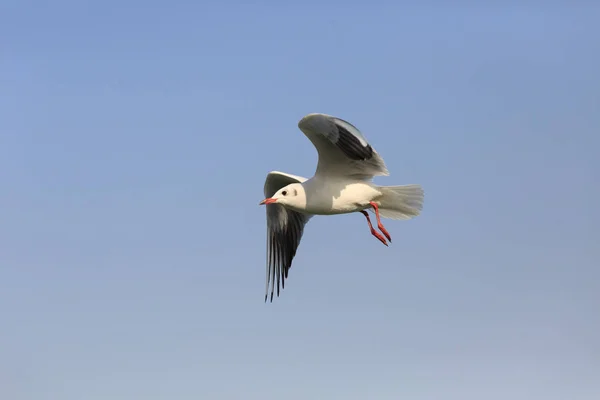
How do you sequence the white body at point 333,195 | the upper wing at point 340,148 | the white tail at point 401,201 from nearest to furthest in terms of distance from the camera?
the upper wing at point 340,148, the white body at point 333,195, the white tail at point 401,201

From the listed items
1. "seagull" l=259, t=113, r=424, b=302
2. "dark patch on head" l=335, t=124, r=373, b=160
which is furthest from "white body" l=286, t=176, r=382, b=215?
"dark patch on head" l=335, t=124, r=373, b=160

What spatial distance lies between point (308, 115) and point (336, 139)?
468mm

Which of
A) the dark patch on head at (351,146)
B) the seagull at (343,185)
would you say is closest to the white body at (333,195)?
the seagull at (343,185)

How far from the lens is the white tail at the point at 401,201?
12.1m

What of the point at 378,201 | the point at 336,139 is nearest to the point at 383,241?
the point at 378,201

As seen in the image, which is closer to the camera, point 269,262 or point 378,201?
point 378,201

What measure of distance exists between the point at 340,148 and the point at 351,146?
0.63ft

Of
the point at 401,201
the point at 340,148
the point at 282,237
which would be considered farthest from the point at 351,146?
the point at 282,237

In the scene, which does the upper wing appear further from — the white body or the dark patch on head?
the white body

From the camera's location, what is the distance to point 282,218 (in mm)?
13734

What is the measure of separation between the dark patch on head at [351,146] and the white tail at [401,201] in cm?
82

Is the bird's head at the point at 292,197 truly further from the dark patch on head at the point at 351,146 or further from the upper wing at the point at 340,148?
the dark patch on head at the point at 351,146

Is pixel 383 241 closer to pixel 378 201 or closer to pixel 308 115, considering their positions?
pixel 378 201

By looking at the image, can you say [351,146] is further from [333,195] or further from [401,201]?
[401,201]
